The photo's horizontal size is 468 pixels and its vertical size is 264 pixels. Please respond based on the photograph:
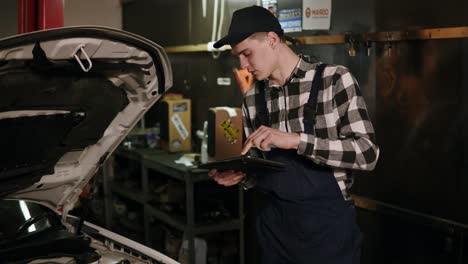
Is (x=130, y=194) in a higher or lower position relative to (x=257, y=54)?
lower

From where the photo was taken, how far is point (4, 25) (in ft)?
→ 15.5

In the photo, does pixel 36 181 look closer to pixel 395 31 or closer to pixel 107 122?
pixel 107 122

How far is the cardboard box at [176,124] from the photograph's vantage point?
384 cm

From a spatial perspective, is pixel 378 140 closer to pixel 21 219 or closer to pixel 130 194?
pixel 21 219

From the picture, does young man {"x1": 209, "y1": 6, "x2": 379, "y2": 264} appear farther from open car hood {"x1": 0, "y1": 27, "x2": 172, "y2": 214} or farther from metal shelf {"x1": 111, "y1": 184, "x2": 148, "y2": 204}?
metal shelf {"x1": 111, "y1": 184, "x2": 148, "y2": 204}

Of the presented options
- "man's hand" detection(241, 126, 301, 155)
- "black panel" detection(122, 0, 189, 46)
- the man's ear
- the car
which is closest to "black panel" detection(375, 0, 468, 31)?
the man's ear

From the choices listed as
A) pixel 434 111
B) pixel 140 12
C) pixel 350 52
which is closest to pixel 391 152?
pixel 434 111

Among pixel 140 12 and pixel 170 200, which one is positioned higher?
pixel 140 12

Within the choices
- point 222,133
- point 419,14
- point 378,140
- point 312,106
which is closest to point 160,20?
point 222,133

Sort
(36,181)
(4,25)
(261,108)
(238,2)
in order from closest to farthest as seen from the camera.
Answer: (36,181) < (261,108) < (238,2) < (4,25)

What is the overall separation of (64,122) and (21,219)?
1.65ft

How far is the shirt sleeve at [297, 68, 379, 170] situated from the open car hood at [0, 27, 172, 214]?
0.53 metres

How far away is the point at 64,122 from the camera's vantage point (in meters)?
1.58

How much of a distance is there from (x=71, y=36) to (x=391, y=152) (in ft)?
5.93
